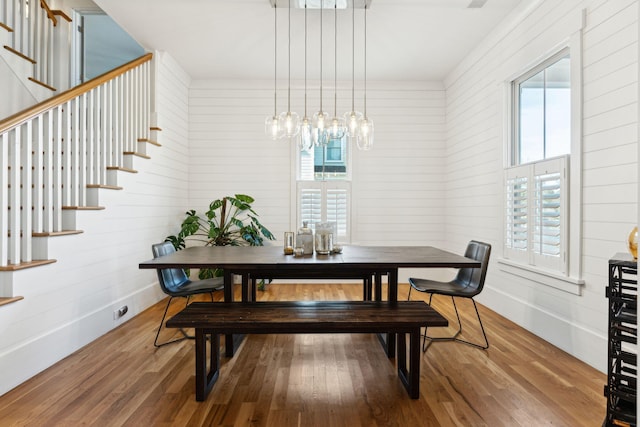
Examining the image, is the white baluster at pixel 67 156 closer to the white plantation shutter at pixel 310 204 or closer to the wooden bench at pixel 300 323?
the wooden bench at pixel 300 323

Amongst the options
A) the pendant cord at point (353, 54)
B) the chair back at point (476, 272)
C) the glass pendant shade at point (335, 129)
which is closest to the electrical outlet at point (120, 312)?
the glass pendant shade at point (335, 129)

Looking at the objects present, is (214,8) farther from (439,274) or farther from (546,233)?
(439,274)

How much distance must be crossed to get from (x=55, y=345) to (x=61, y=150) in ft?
5.50

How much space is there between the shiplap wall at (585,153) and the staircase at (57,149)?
3789mm

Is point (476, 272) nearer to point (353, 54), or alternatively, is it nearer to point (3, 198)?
point (353, 54)

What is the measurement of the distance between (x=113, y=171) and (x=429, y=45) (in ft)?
12.0

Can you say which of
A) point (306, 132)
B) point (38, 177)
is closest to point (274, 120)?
point (306, 132)

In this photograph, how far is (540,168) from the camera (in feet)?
10.9

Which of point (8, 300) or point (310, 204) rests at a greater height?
point (310, 204)

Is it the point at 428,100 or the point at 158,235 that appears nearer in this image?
the point at 158,235

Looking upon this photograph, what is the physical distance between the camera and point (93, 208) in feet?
10.5

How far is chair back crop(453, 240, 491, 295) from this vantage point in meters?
3.12

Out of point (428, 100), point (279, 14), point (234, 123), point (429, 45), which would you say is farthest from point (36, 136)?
point (428, 100)

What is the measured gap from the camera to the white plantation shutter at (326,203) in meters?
5.68
